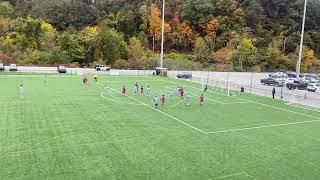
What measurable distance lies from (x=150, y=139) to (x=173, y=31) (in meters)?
86.5

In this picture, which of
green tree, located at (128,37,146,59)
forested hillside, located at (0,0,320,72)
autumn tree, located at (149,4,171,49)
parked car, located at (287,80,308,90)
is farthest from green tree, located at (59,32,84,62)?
parked car, located at (287,80,308,90)

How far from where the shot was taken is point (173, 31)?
345 ft

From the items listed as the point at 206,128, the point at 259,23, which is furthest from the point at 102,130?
the point at 259,23

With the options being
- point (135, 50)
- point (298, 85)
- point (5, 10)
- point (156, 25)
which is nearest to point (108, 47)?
point (135, 50)

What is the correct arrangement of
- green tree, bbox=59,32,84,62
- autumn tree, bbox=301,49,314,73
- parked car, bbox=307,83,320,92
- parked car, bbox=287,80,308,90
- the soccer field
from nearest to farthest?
the soccer field
parked car, bbox=307,83,320,92
parked car, bbox=287,80,308,90
green tree, bbox=59,32,84,62
autumn tree, bbox=301,49,314,73

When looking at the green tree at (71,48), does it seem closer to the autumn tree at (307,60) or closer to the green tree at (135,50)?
the green tree at (135,50)

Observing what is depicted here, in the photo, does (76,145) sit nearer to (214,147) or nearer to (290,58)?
(214,147)

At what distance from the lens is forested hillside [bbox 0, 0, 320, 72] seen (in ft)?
268

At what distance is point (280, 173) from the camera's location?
16.4 metres

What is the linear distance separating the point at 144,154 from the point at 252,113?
15.2 meters

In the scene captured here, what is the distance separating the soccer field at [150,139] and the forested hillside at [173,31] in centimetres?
4757

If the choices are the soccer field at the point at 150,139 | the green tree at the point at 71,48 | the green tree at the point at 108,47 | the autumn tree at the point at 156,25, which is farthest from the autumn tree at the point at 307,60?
the soccer field at the point at 150,139

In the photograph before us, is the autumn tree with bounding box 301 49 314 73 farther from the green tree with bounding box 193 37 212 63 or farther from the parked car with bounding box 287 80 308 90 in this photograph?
the parked car with bounding box 287 80 308 90

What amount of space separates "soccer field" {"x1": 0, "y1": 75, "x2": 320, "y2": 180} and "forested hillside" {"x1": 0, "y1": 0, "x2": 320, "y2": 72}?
47570mm
